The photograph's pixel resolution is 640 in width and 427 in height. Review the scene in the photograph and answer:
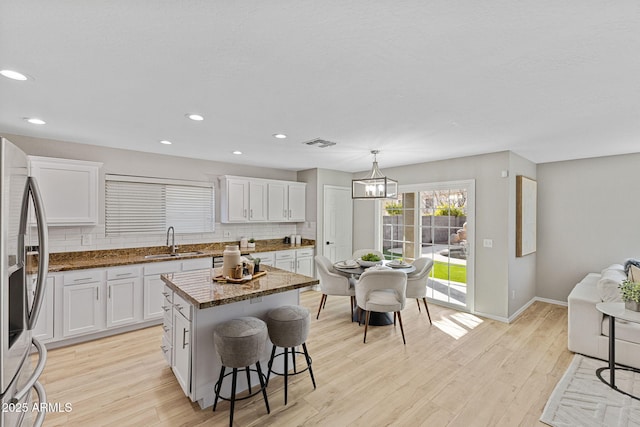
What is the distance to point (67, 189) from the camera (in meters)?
3.57

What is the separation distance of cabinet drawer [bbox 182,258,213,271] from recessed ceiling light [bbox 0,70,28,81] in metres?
2.71

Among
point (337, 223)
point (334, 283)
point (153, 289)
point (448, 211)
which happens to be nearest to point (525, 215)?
point (448, 211)

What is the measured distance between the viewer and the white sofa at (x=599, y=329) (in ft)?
9.44

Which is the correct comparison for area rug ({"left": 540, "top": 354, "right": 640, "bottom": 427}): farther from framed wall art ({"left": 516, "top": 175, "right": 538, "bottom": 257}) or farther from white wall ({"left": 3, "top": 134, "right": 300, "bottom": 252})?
white wall ({"left": 3, "top": 134, "right": 300, "bottom": 252})

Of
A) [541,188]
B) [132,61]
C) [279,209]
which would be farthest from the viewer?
[279,209]

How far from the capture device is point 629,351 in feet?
9.43

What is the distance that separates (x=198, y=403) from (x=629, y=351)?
160 inches

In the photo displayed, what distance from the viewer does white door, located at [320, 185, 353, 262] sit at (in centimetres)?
595

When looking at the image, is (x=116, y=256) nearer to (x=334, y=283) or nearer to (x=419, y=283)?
(x=334, y=283)

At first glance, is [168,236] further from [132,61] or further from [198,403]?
[132,61]

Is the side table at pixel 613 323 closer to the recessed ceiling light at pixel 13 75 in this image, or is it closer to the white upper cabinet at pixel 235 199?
the white upper cabinet at pixel 235 199

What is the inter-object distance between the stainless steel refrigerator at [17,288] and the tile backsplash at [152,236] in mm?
1851

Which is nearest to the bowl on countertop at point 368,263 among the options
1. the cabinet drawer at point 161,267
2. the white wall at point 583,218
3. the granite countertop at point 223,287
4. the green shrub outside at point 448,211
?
the green shrub outside at point 448,211

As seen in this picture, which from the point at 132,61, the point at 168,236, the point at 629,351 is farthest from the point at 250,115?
the point at 629,351
